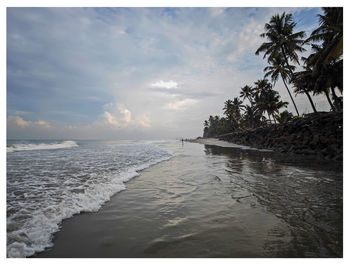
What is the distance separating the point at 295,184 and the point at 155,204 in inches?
167

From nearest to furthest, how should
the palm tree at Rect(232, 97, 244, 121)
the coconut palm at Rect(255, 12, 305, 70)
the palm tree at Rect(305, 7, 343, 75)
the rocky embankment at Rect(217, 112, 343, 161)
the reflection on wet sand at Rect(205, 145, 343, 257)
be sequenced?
the reflection on wet sand at Rect(205, 145, 343, 257), the rocky embankment at Rect(217, 112, 343, 161), the palm tree at Rect(305, 7, 343, 75), the coconut palm at Rect(255, 12, 305, 70), the palm tree at Rect(232, 97, 244, 121)

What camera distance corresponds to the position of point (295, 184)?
4.73 meters

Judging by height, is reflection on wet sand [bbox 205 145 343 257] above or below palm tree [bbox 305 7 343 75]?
below

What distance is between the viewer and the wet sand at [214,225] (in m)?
2.11

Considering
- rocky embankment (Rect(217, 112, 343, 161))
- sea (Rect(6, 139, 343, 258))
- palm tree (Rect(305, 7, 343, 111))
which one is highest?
palm tree (Rect(305, 7, 343, 111))

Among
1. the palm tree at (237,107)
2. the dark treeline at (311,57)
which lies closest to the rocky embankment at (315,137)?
the dark treeline at (311,57)

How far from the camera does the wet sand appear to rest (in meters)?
2.11

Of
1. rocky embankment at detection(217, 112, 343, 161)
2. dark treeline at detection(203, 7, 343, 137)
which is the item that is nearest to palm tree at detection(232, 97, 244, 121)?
dark treeline at detection(203, 7, 343, 137)

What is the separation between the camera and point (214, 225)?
2.70 m

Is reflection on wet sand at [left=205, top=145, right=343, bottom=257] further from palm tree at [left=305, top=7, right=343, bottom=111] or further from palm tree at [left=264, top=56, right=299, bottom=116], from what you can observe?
palm tree at [left=264, top=56, right=299, bottom=116]

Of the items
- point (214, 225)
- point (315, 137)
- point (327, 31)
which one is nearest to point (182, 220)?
point (214, 225)

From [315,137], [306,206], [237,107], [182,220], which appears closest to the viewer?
[182,220]

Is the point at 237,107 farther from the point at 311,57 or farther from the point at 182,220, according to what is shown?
the point at 182,220
